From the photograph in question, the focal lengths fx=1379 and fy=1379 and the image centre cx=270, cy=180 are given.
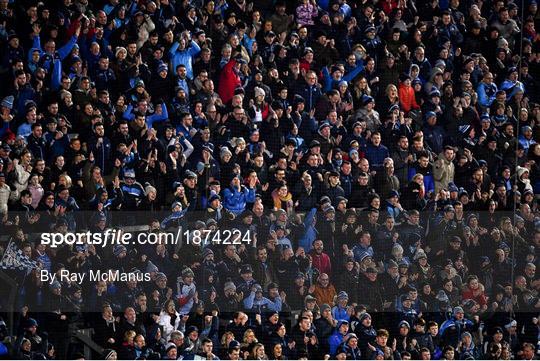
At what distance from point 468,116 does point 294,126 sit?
2.12m

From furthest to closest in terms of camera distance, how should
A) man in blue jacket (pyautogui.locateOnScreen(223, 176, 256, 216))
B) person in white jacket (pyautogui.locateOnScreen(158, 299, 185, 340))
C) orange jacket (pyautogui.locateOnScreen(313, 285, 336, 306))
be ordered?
1. man in blue jacket (pyautogui.locateOnScreen(223, 176, 256, 216))
2. orange jacket (pyautogui.locateOnScreen(313, 285, 336, 306))
3. person in white jacket (pyautogui.locateOnScreen(158, 299, 185, 340))

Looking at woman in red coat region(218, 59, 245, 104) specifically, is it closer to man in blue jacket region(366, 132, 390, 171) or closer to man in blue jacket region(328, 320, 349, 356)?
man in blue jacket region(366, 132, 390, 171)

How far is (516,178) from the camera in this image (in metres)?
15.9

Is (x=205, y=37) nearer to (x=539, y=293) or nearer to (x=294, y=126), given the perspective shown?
(x=294, y=126)

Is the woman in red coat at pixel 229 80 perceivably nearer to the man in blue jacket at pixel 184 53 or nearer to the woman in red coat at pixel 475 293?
the man in blue jacket at pixel 184 53

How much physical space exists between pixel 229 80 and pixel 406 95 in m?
2.11

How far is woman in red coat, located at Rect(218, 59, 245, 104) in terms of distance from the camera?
51.4 feet

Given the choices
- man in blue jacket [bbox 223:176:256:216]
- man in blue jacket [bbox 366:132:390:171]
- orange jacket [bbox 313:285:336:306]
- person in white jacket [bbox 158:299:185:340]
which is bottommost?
person in white jacket [bbox 158:299:185:340]

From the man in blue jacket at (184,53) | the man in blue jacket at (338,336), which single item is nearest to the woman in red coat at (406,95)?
the man in blue jacket at (184,53)

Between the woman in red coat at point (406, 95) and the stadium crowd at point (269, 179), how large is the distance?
27mm

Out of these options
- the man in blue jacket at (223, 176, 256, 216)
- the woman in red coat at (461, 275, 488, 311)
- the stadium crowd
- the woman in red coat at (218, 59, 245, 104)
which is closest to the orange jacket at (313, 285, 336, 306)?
the stadium crowd

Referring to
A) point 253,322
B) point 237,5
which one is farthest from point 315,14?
point 253,322

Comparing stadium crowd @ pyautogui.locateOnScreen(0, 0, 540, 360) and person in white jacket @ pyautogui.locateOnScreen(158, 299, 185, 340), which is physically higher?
stadium crowd @ pyautogui.locateOnScreen(0, 0, 540, 360)

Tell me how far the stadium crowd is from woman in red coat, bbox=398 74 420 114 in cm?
3
